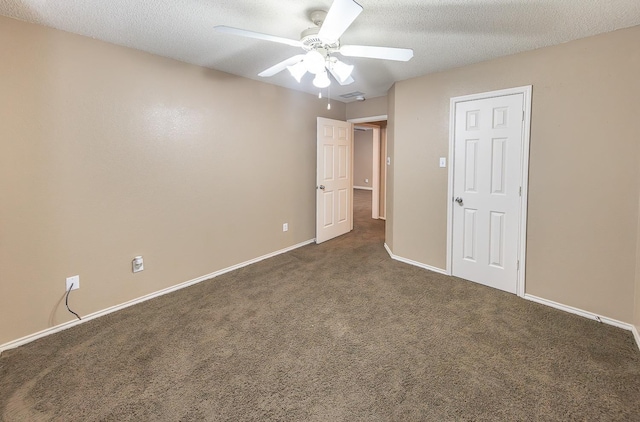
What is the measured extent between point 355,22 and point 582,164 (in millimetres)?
2181

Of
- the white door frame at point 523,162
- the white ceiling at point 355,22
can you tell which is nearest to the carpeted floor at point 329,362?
the white door frame at point 523,162

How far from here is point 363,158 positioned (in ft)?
39.7

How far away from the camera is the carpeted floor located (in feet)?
5.36

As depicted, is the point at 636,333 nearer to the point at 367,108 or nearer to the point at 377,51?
the point at 377,51

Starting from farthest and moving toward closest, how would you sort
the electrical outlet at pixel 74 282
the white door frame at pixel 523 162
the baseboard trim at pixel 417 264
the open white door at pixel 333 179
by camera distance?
the open white door at pixel 333 179 < the baseboard trim at pixel 417 264 < the white door frame at pixel 523 162 < the electrical outlet at pixel 74 282

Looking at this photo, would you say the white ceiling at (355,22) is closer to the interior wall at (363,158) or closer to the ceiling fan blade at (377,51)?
the ceiling fan blade at (377,51)

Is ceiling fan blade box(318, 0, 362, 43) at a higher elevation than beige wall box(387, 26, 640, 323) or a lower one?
higher

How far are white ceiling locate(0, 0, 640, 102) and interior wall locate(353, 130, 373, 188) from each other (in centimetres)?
888

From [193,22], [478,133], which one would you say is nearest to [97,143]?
[193,22]

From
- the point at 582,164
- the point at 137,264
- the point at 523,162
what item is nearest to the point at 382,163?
the point at 523,162

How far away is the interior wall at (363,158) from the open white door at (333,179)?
6698mm

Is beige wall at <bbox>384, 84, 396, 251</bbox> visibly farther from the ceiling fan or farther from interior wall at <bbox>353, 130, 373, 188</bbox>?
interior wall at <bbox>353, 130, 373, 188</bbox>

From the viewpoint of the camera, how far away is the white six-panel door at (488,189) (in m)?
2.93

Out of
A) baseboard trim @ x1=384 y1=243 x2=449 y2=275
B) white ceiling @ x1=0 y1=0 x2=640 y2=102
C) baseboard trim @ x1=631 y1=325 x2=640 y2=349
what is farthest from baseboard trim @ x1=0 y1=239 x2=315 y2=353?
baseboard trim @ x1=631 y1=325 x2=640 y2=349
